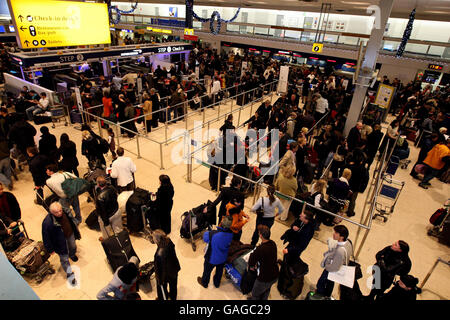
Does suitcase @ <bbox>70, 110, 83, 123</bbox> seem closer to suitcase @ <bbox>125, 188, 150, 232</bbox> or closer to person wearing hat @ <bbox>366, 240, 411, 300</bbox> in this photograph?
suitcase @ <bbox>125, 188, 150, 232</bbox>

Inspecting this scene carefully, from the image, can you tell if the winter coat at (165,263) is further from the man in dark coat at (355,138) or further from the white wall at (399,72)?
the white wall at (399,72)

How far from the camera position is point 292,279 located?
432 centimetres

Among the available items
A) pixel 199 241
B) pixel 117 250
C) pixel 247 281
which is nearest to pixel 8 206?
pixel 117 250

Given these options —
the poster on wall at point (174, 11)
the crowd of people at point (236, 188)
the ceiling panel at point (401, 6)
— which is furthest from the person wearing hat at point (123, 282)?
the poster on wall at point (174, 11)

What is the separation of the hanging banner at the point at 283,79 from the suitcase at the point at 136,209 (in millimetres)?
13332

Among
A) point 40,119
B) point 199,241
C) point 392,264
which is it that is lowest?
point 199,241

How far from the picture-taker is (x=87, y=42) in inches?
537

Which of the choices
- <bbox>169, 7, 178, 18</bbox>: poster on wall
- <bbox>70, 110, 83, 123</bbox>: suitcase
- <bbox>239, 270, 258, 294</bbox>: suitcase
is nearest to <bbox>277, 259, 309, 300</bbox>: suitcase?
<bbox>239, 270, 258, 294</bbox>: suitcase

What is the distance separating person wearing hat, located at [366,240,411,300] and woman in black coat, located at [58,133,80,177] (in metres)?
6.73

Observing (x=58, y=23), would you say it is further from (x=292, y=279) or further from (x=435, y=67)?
(x=435, y=67)

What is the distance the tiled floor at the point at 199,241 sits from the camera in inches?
174

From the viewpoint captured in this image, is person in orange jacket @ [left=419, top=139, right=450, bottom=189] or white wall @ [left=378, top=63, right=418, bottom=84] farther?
white wall @ [left=378, top=63, right=418, bottom=84]

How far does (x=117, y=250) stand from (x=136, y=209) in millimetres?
951

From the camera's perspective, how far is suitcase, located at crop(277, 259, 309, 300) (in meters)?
4.20
